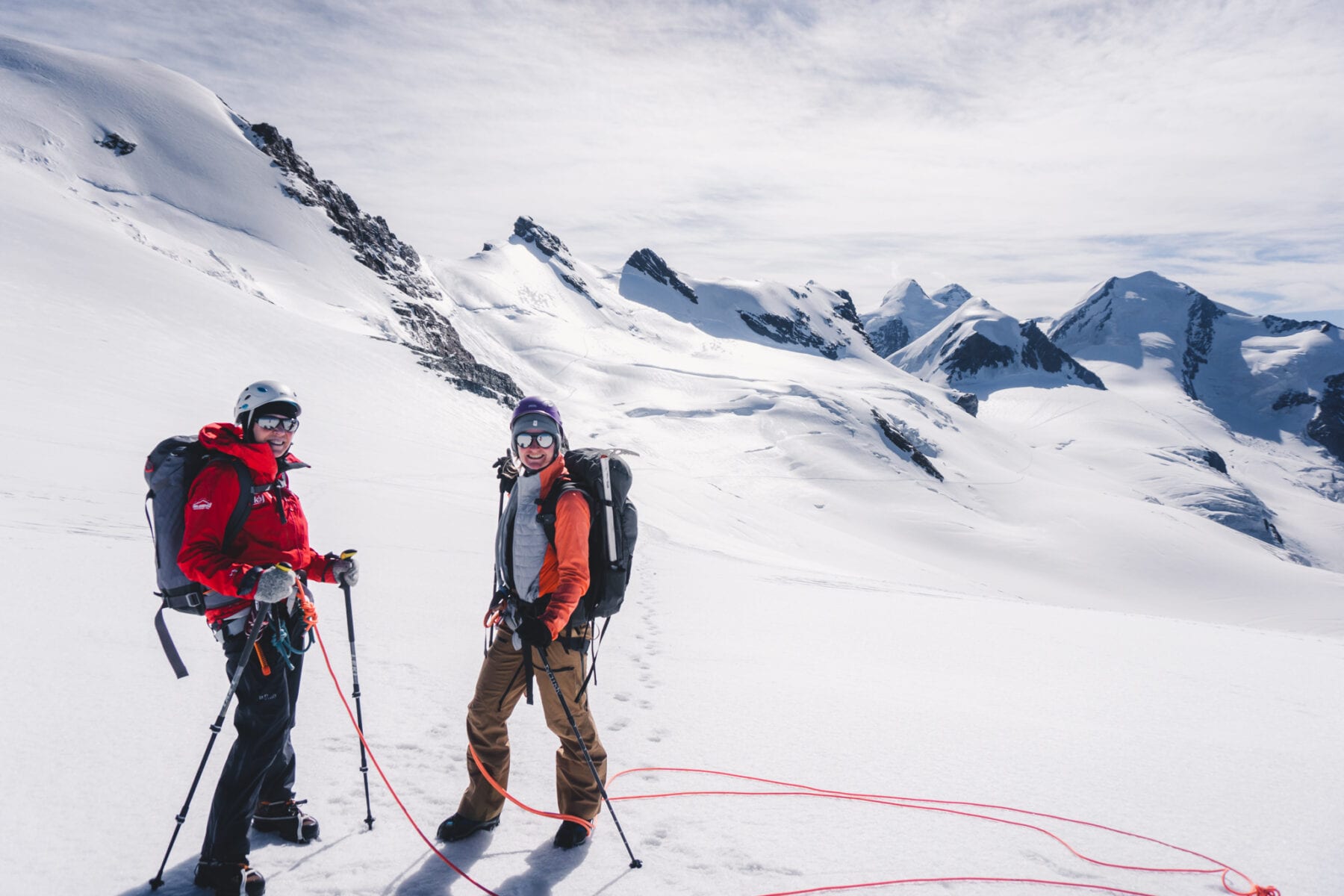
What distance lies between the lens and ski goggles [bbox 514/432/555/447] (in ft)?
14.6

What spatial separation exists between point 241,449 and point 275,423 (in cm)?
27

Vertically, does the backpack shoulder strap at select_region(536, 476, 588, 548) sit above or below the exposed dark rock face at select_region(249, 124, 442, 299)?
below

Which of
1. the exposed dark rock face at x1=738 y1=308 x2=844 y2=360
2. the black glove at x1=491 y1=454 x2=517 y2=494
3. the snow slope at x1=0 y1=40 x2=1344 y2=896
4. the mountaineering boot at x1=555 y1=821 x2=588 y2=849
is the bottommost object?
the mountaineering boot at x1=555 y1=821 x2=588 y2=849

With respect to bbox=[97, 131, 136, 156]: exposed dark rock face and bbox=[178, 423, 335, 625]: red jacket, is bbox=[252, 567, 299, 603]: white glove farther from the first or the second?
bbox=[97, 131, 136, 156]: exposed dark rock face

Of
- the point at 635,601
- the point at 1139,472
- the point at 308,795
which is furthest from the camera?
the point at 1139,472

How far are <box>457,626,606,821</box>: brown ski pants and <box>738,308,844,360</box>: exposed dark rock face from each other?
150m

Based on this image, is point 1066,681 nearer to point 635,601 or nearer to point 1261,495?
point 635,601

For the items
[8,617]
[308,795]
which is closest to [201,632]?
[8,617]

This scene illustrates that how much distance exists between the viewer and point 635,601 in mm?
11570

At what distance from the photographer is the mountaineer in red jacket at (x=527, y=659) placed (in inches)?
177

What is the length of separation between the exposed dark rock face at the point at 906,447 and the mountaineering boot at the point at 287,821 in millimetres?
66792

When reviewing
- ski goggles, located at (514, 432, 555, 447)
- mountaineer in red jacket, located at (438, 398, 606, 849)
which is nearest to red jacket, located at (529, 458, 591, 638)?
mountaineer in red jacket, located at (438, 398, 606, 849)

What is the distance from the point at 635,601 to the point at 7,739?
7986 millimetres

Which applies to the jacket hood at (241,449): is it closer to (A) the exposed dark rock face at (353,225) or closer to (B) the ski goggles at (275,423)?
(B) the ski goggles at (275,423)
